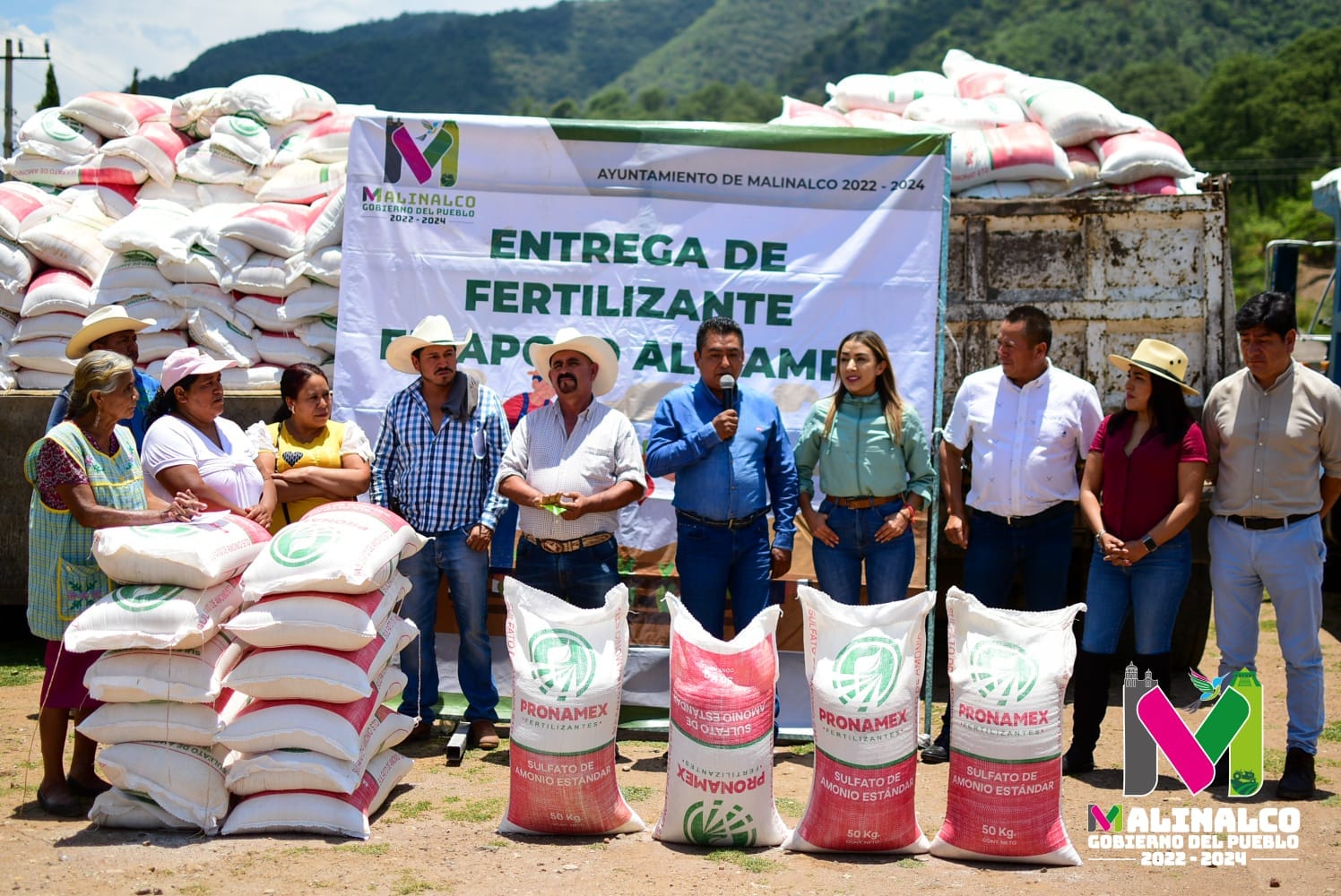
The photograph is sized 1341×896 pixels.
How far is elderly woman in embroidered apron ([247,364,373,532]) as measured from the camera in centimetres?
562

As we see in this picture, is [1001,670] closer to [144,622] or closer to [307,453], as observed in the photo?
[144,622]

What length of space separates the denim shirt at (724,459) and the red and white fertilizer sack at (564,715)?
90 centimetres

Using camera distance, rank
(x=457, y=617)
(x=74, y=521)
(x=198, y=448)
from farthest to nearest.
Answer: (x=457, y=617) → (x=198, y=448) → (x=74, y=521)

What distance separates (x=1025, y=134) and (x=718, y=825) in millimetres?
4285

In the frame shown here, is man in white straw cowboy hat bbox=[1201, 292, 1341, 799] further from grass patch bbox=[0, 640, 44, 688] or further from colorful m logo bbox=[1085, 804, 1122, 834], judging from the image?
grass patch bbox=[0, 640, 44, 688]

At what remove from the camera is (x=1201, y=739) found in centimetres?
514

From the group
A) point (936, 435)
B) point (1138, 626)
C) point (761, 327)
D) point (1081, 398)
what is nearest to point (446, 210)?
point (761, 327)

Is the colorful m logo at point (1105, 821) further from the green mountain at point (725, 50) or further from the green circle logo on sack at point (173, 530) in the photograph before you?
the green mountain at point (725, 50)

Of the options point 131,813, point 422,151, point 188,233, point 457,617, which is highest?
point 422,151

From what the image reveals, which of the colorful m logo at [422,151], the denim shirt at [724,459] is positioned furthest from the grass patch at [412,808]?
the colorful m logo at [422,151]

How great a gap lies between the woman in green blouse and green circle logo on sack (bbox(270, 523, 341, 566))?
1.98 metres

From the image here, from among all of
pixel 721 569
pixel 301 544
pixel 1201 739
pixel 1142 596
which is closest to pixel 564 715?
pixel 301 544

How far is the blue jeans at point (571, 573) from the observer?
554cm

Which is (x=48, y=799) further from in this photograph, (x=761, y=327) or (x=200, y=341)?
(x=761, y=327)
